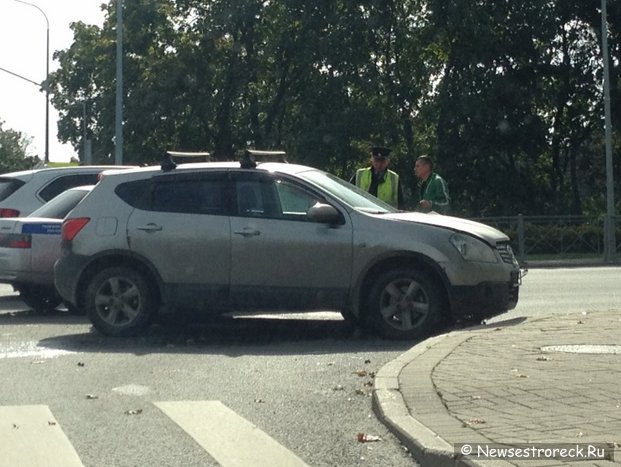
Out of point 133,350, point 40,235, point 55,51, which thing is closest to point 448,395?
point 133,350

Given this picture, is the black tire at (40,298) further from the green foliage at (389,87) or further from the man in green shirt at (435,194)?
the green foliage at (389,87)

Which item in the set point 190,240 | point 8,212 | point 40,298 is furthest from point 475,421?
point 8,212

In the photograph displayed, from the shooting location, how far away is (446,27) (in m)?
47.9

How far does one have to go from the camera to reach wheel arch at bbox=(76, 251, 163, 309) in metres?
13.1

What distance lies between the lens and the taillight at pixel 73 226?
13391 mm

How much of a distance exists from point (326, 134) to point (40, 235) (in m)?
33.0

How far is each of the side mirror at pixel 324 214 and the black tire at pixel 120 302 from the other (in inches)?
71.3

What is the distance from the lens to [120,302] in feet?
43.2

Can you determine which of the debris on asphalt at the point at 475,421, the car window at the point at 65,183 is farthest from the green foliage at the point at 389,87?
the debris on asphalt at the point at 475,421

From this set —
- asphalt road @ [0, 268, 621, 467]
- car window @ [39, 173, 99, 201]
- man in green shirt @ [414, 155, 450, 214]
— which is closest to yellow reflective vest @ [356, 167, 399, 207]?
man in green shirt @ [414, 155, 450, 214]

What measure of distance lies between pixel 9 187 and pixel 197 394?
9.26m

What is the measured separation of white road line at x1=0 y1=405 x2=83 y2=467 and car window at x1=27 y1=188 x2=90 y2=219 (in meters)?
7.30

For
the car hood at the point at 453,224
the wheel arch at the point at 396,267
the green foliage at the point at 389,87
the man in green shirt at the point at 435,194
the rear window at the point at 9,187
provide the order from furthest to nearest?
Answer: 1. the green foliage at the point at 389,87
2. the rear window at the point at 9,187
3. the man in green shirt at the point at 435,194
4. the car hood at the point at 453,224
5. the wheel arch at the point at 396,267

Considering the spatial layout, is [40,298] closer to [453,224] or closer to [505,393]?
[453,224]
